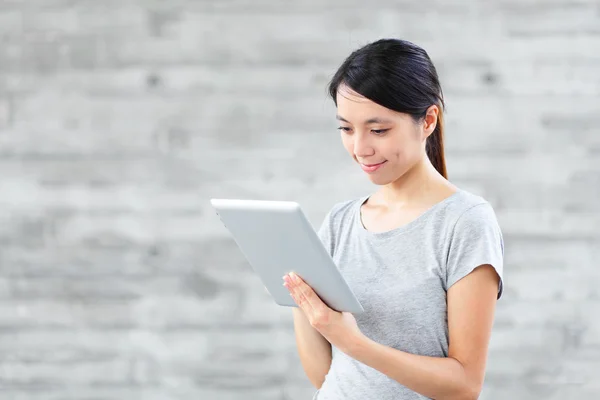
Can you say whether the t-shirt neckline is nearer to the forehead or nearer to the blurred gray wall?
the forehead

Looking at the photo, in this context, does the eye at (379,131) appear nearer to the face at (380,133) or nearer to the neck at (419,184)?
the face at (380,133)

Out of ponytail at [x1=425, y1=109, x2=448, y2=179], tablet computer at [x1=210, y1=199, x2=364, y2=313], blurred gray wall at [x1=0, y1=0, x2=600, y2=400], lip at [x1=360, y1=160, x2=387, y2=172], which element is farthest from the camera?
blurred gray wall at [x1=0, y1=0, x2=600, y2=400]

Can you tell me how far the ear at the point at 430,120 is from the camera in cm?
125

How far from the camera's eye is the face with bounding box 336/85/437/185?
Answer: 3.97 feet

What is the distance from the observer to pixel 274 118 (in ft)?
8.54

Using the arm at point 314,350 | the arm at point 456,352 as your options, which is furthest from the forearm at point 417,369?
the arm at point 314,350

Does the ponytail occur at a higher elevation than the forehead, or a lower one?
lower

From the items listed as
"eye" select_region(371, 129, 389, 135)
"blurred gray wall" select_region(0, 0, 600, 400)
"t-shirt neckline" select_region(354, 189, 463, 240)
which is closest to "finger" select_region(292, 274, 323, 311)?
"t-shirt neckline" select_region(354, 189, 463, 240)

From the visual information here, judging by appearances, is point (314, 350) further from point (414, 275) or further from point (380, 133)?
point (380, 133)

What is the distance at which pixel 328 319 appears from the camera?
3.93ft

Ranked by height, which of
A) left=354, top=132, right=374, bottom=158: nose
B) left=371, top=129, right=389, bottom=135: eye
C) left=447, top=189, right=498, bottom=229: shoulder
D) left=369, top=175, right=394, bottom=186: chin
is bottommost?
left=447, top=189, right=498, bottom=229: shoulder

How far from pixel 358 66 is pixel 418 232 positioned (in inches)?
11.7

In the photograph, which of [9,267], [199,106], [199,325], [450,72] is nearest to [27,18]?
[199,106]

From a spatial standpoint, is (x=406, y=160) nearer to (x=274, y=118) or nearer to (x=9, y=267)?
(x=274, y=118)
